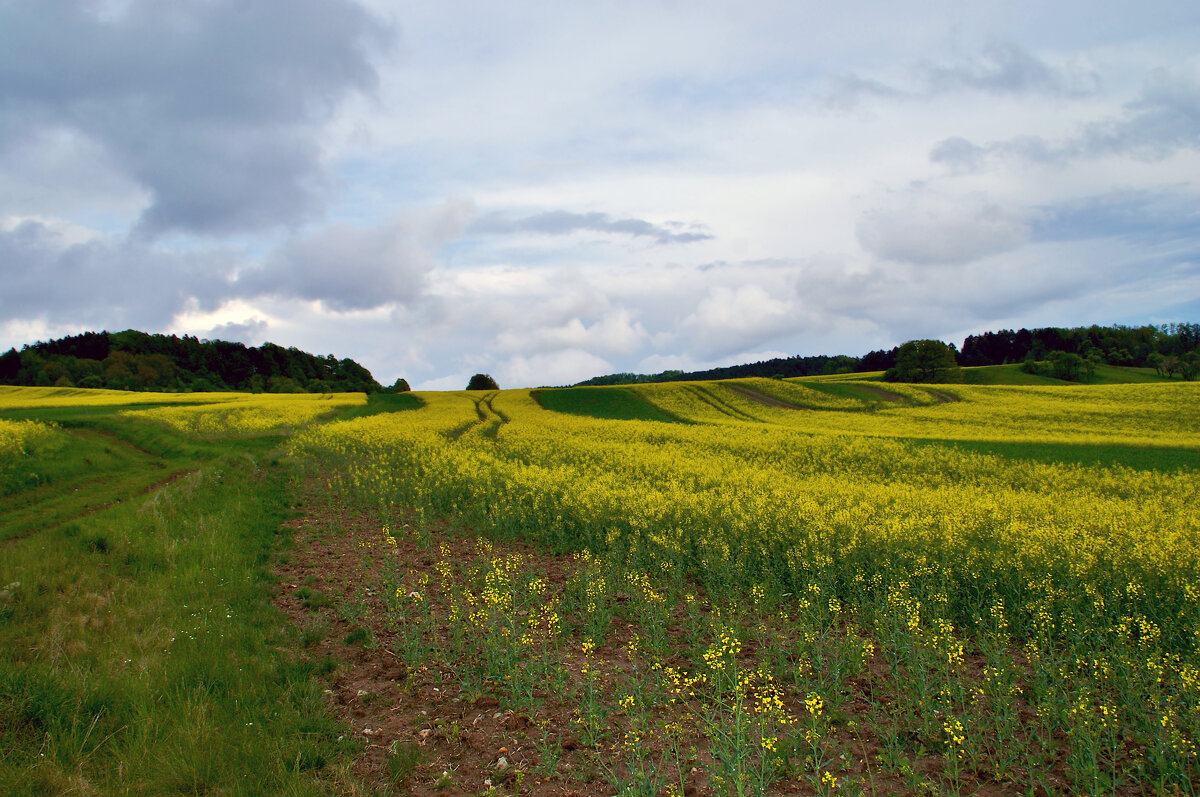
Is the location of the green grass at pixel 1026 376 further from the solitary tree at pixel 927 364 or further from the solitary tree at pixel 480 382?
the solitary tree at pixel 480 382

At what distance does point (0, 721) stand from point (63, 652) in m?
1.61

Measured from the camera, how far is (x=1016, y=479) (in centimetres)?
2103

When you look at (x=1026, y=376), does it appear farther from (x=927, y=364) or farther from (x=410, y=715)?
(x=410, y=715)

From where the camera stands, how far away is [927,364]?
8156 centimetres

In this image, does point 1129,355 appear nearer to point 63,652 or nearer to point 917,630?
point 917,630

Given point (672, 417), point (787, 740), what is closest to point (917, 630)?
point (787, 740)

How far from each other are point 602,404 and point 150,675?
51235 millimetres

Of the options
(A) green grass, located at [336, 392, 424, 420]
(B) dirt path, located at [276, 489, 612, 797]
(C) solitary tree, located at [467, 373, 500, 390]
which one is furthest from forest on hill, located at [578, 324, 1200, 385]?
(B) dirt path, located at [276, 489, 612, 797]

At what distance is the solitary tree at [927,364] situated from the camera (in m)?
80.6

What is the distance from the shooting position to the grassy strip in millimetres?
5076

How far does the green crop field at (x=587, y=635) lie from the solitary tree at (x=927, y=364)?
6772cm

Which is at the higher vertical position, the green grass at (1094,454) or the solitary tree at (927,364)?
the solitary tree at (927,364)

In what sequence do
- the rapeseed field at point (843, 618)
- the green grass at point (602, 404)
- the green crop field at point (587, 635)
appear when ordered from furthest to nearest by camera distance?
the green grass at point (602, 404) < the rapeseed field at point (843, 618) < the green crop field at point (587, 635)

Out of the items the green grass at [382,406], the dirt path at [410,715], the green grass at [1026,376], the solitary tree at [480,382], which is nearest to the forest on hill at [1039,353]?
the green grass at [1026,376]
